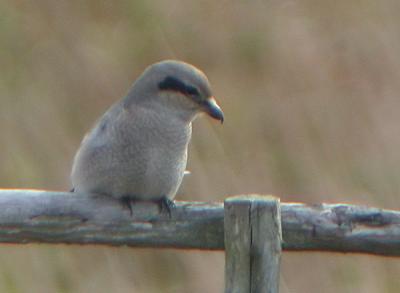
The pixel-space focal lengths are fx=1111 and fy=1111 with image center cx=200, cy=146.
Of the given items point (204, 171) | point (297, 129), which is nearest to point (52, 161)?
point (204, 171)

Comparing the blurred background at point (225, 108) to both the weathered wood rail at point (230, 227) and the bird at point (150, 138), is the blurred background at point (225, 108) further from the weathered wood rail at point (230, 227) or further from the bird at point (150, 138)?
the weathered wood rail at point (230, 227)

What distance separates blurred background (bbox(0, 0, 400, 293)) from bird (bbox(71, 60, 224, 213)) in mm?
1847

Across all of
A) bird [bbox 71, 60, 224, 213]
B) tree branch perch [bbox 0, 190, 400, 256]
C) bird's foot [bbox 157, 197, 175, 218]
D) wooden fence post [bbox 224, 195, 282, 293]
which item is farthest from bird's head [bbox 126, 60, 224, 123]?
wooden fence post [bbox 224, 195, 282, 293]

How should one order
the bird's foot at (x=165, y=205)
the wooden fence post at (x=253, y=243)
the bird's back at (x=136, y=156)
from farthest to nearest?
the bird's back at (x=136, y=156), the bird's foot at (x=165, y=205), the wooden fence post at (x=253, y=243)

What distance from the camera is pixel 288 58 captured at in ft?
20.1

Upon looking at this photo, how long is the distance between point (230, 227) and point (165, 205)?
418 millimetres

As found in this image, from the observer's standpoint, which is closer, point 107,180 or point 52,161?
point 107,180

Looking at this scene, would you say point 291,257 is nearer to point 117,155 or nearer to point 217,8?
point 217,8

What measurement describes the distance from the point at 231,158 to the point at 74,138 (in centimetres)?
84

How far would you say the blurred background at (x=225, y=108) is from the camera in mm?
5766

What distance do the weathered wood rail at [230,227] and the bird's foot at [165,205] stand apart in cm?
4

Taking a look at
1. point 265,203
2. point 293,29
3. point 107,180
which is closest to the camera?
point 265,203

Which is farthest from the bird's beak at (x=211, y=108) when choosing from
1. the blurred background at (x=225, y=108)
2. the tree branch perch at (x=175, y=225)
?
the blurred background at (x=225, y=108)

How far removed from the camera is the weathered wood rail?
121 inches
